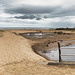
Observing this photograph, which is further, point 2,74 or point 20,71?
point 20,71

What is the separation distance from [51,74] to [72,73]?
1642 mm

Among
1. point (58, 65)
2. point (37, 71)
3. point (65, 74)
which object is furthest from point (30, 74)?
point (58, 65)

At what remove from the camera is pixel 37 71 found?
10.4m

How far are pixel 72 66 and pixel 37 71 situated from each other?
11.7 ft

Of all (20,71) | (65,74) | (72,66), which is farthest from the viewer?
(72,66)

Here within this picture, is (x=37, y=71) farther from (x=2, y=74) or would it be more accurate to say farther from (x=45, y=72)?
(x=2, y=74)

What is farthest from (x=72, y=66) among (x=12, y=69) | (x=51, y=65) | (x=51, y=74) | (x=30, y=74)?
(x=12, y=69)

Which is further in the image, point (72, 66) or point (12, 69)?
point (72, 66)

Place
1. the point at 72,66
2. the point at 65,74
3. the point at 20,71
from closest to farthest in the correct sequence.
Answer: the point at 65,74, the point at 20,71, the point at 72,66

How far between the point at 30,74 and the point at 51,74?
5.20ft

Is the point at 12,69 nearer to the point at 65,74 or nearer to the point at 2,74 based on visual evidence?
the point at 2,74

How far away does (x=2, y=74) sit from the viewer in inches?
382

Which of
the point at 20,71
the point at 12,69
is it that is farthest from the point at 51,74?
the point at 12,69

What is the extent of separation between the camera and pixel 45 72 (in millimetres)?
10195
